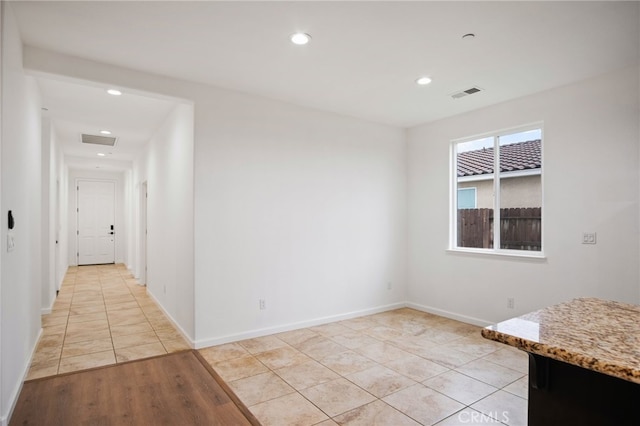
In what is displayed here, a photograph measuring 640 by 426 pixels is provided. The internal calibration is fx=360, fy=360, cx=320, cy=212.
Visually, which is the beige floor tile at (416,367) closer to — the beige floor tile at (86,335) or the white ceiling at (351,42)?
the white ceiling at (351,42)

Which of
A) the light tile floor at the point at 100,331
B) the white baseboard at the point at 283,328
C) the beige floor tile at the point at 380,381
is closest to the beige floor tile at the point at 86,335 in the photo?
the light tile floor at the point at 100,331

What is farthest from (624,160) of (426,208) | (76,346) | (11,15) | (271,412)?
(76,346)

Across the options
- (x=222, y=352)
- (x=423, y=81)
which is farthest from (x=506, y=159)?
(x=222, y=352)

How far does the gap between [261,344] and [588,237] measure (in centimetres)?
345

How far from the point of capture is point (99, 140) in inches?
247

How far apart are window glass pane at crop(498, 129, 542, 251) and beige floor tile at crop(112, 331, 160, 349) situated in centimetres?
422

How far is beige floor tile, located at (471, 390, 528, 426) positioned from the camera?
2362 millimetres

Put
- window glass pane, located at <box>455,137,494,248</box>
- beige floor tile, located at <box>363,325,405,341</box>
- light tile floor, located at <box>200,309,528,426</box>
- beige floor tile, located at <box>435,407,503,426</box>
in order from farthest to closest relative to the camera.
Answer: window glass pane, located at <box>455,137,494,248</box> < beige floor tile, located at <box>363,325,405,341</box> < light tile floor, located at <box>200,309,528,426</box> < beige floor tile, located at <box>435,407,503,426</box>

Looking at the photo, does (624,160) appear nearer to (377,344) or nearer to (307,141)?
(377,344)

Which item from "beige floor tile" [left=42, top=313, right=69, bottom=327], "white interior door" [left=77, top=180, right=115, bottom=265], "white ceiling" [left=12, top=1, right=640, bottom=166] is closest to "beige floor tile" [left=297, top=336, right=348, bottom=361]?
"white ceiling" [left=12, top=1, right=640, bottom=166]

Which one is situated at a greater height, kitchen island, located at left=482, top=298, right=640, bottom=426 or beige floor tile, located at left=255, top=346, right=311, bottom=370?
kitchen island, located at left=482, top=298, right=640, bottom=426

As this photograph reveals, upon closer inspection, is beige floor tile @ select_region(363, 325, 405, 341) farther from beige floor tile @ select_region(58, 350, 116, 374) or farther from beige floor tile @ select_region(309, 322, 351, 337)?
beige floor tile @ select_region(58, 350, 116, 374)

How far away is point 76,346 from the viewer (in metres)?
3.71

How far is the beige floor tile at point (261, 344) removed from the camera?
364 cm
